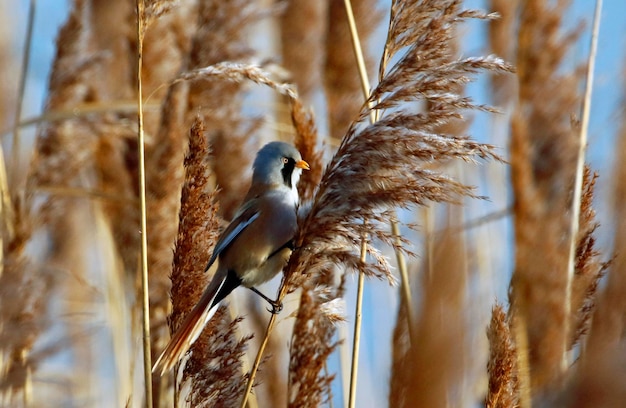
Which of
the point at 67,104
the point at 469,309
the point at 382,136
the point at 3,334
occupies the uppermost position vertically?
the point at 67,104

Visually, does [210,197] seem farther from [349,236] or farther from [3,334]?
[3,334]

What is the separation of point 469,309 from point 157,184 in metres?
2.32

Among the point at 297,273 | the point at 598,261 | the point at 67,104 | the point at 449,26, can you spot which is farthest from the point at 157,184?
the point at 598,261

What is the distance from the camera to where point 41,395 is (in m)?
3.24

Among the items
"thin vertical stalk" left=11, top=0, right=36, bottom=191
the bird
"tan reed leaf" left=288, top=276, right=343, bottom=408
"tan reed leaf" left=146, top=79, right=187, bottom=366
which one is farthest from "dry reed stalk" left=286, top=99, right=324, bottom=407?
"thin vertical stalk" left=11, top=0, right=36, bottom=191

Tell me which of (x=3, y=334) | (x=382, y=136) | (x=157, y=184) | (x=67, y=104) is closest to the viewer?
(x=3, y=334)

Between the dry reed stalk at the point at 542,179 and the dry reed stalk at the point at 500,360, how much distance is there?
0.20ft

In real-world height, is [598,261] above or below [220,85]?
below

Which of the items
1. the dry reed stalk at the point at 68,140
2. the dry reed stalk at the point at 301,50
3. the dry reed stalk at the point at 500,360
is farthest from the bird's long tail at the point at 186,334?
the dry reed stalk at the point at 301,50

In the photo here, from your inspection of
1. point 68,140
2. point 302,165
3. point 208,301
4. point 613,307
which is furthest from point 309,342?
point 68,140

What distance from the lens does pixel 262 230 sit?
2.61m

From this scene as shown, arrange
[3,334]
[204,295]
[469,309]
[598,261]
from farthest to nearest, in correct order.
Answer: [204,295] → [598,261] → [3,334] → [469,309]

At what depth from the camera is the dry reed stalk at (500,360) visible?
186 cm

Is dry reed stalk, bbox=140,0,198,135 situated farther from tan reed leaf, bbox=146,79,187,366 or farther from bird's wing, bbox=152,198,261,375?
bird's wing, bbox=152,198,261,375
